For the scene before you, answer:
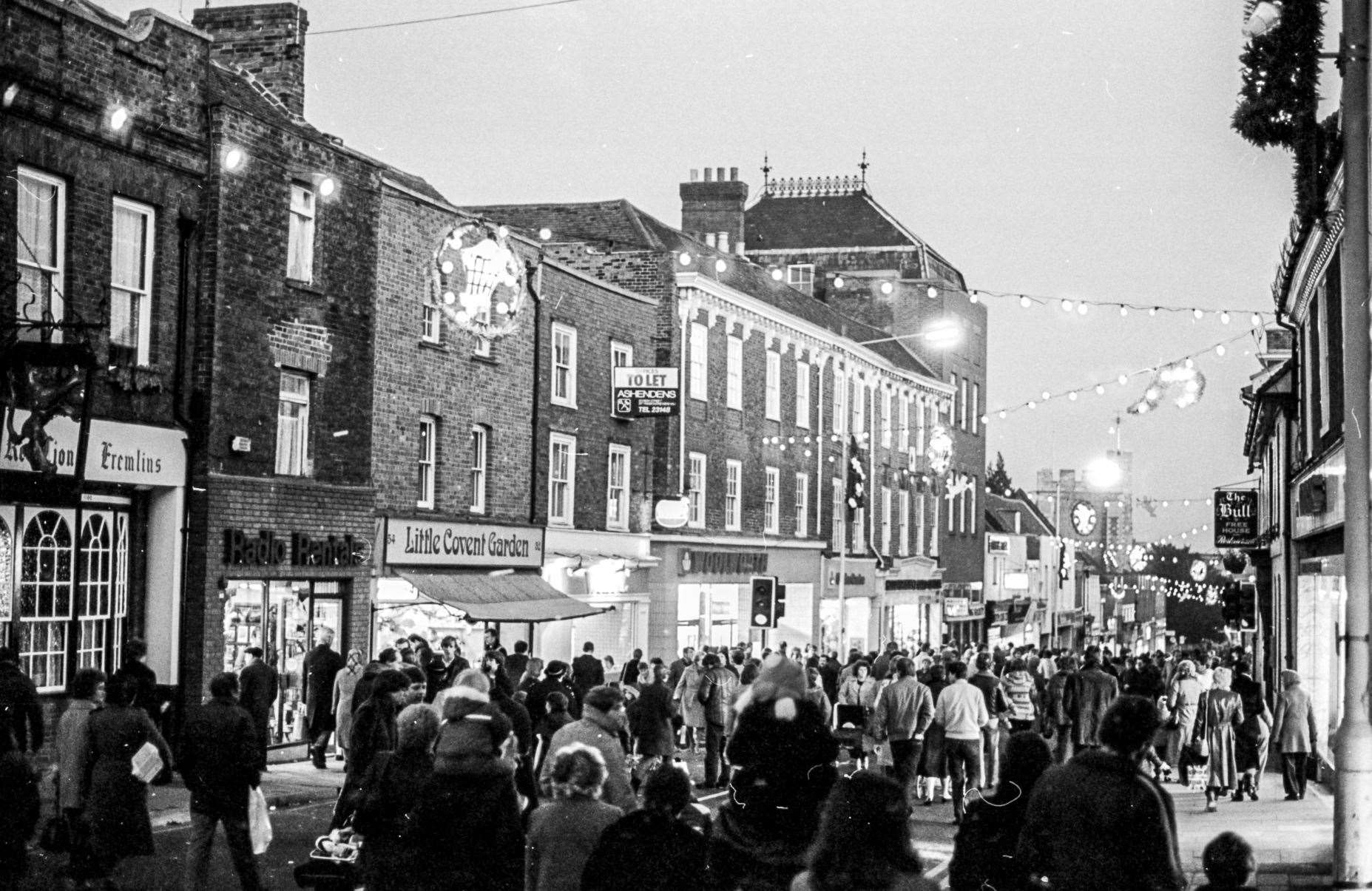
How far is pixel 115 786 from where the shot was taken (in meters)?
11.6

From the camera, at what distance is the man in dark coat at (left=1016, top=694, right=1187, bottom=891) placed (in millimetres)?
7027

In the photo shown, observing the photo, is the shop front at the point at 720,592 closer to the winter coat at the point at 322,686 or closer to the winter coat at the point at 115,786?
the winter coat at the point at 322,686

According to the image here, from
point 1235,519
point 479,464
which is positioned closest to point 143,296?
point 479,464

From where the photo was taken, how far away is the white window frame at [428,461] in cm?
2794

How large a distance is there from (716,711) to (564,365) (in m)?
12.5

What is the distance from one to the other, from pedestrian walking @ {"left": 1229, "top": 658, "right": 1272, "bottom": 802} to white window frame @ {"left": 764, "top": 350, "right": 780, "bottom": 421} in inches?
926

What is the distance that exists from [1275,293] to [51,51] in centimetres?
1873

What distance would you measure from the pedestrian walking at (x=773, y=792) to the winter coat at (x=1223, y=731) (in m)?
12.2

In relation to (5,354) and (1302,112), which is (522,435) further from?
(1302,112)

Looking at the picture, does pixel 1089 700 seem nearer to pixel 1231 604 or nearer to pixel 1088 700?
pixel 1088 700

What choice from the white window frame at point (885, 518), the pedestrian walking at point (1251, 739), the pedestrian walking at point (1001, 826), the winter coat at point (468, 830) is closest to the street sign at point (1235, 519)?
the pedestrian walking at point (1251, 739)

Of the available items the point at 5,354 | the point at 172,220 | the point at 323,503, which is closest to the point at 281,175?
the point at 172,220

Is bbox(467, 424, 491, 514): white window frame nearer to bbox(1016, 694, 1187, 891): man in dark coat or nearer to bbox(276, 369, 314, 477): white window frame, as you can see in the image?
bbox(276, 369, 314, 477): white window frame

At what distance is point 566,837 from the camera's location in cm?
756
